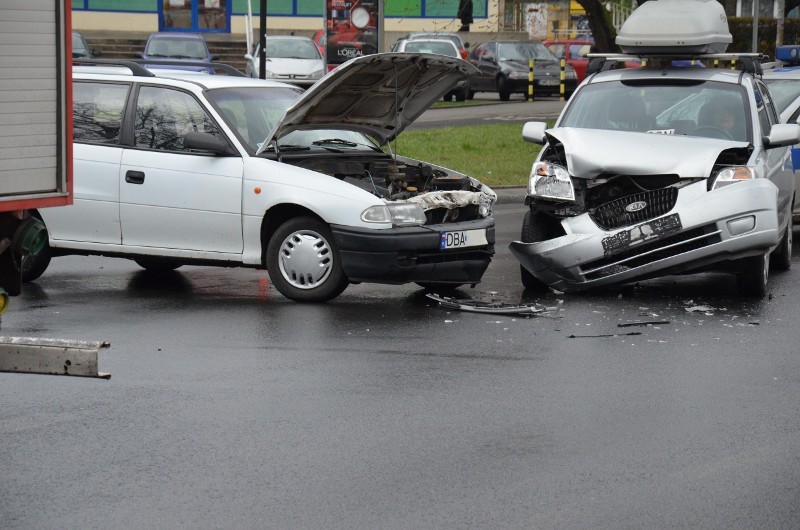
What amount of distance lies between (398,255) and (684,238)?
210 cm

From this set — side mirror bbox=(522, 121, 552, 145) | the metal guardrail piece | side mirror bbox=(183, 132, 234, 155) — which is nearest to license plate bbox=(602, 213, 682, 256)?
side mirror bbox=(522, 121, 552, 145)

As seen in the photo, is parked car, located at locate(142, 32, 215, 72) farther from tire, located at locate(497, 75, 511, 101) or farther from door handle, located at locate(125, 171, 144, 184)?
door handle, located at locate(125, 171, 144, 184)

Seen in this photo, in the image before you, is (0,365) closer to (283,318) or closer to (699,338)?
(283,318)

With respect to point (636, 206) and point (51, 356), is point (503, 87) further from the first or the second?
point (51, 356)

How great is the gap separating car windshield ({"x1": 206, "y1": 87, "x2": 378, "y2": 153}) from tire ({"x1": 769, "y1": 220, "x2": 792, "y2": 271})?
12.4 ft

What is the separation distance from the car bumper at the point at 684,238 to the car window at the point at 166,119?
2875 mm

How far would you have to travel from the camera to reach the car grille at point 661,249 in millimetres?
9867

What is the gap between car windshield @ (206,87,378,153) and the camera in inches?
409

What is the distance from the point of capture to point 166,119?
34.4ft

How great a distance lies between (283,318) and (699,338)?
283 cm

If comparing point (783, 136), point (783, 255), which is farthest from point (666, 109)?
point (783, 255)

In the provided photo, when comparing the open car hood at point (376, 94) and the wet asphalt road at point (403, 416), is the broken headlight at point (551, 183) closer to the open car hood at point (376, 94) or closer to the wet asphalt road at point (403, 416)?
the wet asphalt road at point (403, 416)

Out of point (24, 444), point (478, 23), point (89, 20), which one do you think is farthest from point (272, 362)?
point (478, 23)

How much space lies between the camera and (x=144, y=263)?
1177 centimetres
